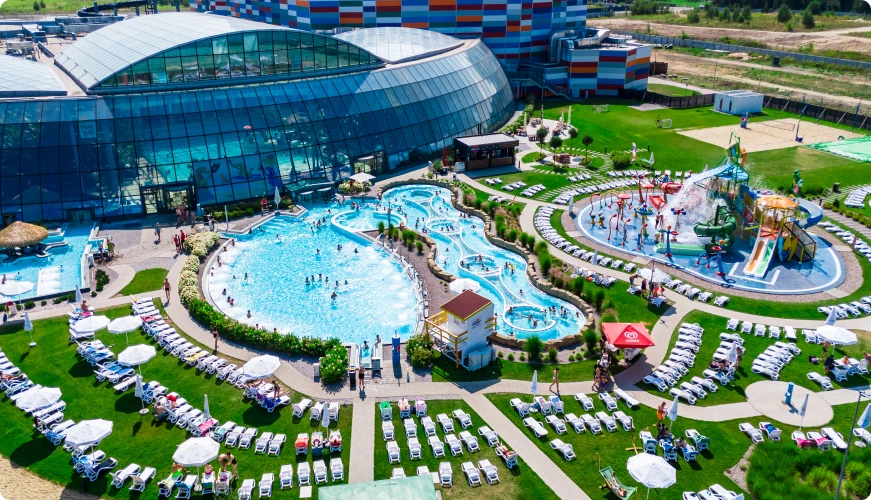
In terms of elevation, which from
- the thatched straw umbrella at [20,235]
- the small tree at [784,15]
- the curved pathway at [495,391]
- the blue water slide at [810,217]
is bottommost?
the curved pathway at [495,391]

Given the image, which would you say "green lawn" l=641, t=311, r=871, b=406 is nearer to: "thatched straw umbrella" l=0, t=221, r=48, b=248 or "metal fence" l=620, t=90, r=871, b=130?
"thatched straw umbrella" l=0, t=221, r=48, b=248

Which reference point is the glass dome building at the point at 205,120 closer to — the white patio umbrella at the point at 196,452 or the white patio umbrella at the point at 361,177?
the white patio umbrella at the point at 361,177

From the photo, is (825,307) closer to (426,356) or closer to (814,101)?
(426,356)

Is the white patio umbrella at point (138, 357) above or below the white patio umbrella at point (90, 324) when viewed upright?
below

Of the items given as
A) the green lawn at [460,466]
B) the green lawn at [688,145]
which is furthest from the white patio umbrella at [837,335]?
the green lawn at [688,145]

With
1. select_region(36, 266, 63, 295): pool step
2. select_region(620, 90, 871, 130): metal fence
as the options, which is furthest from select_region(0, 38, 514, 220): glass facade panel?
select_region(620, 90, 871, 130): metal fence

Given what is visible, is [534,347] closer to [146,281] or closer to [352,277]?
[352,277]
